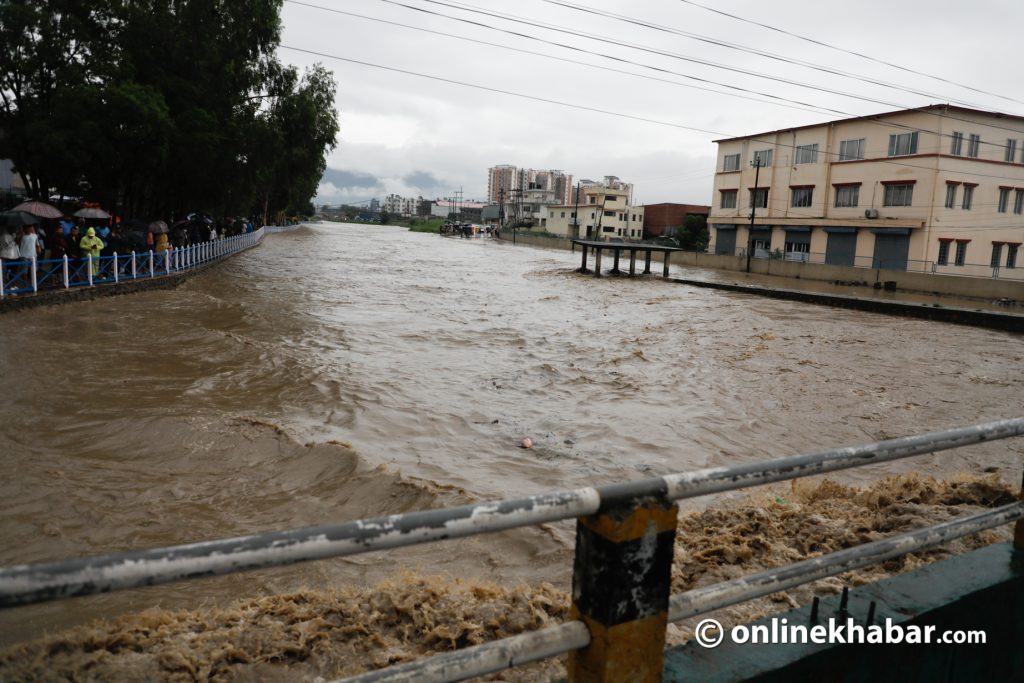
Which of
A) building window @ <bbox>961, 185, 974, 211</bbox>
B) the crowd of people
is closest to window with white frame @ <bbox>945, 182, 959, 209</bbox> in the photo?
building window @ <bbox>961, 185, 974, 211</bbox>

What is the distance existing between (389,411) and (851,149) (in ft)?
149

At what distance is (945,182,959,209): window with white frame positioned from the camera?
1582 inches

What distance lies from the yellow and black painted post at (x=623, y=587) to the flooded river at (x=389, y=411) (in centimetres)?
390

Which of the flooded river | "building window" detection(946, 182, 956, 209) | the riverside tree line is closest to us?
the flooded river

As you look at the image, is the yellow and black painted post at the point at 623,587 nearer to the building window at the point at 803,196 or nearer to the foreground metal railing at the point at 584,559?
the foreground metal railing at the point at 584,559

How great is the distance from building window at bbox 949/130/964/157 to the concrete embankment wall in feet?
30.9

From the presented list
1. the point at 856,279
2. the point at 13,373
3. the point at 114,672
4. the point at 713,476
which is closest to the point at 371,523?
the point at 713,476

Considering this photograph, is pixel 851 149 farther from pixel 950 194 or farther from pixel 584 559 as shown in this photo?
pixel 584 559

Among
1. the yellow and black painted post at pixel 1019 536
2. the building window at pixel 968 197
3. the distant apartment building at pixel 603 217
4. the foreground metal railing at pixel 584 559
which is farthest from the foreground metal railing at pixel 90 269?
the distant apartment building at pixel 603 217

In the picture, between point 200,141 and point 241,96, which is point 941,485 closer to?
point 200,141

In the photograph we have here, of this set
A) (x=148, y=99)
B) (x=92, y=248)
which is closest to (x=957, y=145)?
(x=148, y=99)

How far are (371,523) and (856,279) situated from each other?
137 ft

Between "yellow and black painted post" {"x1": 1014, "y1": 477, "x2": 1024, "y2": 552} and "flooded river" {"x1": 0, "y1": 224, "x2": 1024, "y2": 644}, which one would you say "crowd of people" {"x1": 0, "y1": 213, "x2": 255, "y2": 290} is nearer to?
"flooded river" {"x1": 0, "y1": 224, "x2": 1024, "y2": 644}

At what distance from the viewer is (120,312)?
18.1 meters
